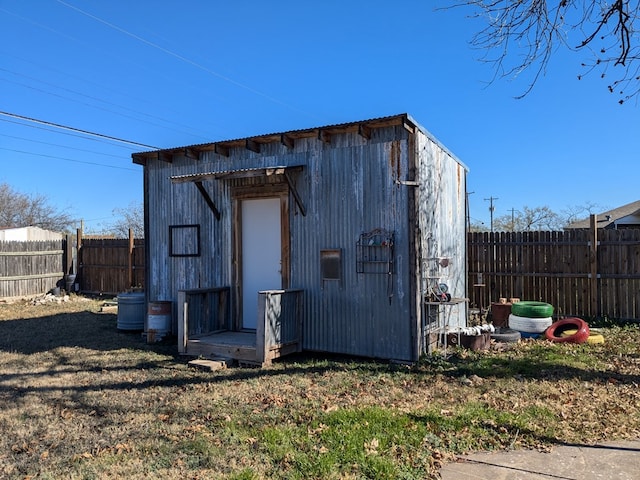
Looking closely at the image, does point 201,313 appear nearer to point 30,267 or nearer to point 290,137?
point 290,137

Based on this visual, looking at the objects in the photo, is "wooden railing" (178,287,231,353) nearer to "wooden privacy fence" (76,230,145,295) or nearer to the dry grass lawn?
the dry grass lawn

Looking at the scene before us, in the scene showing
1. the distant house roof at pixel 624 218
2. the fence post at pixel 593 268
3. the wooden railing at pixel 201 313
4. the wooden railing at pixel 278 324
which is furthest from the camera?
the distant house roof at pixel 624 218

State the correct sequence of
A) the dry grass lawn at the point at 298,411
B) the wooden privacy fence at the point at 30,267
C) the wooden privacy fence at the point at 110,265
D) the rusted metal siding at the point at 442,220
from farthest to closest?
the wooden privacy fence at the point at 110,265, the wooden privacy fence at the point at 30,267, the rusted metal siding at the point at 442,220, the dry grass lawn at the point at 298,411

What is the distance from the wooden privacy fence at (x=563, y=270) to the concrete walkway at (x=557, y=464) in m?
6.36

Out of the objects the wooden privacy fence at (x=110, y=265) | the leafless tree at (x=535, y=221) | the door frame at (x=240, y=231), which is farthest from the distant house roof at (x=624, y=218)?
the wooden privacy fence at (x=110, y=265)

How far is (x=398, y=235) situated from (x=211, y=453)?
3.89 m

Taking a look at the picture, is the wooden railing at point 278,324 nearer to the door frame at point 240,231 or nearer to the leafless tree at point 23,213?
the door frame at point 240,231

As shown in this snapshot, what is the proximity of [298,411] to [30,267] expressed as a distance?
1337 centimetres

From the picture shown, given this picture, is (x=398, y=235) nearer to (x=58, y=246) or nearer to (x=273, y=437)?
(x=273, y=437)

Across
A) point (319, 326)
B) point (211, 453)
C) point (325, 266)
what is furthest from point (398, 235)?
point (211, 453)

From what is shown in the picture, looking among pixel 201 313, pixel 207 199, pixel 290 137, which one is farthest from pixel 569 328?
pixel 207 199

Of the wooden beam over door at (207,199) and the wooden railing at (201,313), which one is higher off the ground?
the wooden beam over door at (207,199)

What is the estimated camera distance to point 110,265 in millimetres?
14938

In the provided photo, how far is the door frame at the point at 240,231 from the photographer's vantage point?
7.32m
